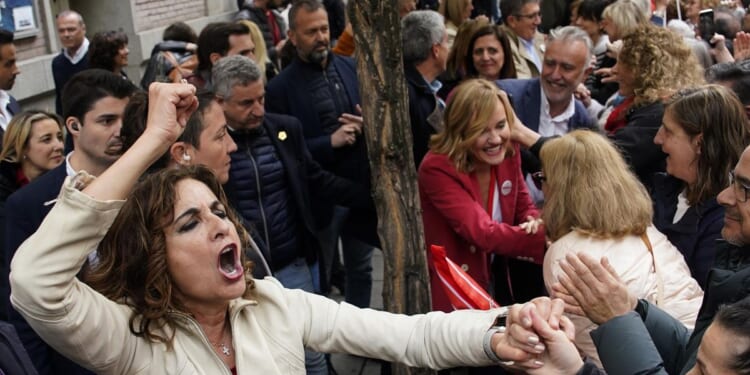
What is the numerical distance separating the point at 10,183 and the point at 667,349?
3.52m

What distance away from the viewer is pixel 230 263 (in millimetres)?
2855

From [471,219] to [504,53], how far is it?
238cm

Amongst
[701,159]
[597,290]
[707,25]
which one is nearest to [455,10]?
[707,25]

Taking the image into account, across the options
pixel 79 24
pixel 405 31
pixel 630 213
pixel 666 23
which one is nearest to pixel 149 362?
pixel 630 213

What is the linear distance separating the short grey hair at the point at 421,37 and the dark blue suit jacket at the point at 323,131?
1.56 feet

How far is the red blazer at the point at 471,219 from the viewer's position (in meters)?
4.55

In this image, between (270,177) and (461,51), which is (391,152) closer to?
(270,177)

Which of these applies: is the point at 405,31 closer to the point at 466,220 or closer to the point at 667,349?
the point at 466,220

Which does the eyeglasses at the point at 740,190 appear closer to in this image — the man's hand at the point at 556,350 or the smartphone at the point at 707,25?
the man's hand at the point at 556,350

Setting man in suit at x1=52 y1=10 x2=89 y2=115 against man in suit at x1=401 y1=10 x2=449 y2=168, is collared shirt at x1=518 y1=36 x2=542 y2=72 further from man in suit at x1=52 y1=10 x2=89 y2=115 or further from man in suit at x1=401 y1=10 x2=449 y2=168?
man in suit at x1=52 y1=10 x2=89 y2=115

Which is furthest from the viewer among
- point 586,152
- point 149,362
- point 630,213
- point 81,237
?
point 586,152

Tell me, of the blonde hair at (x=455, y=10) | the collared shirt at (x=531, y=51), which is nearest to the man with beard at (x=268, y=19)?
the blonde hair at (x=455, y=10)

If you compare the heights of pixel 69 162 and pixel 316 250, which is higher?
pixel 69 162

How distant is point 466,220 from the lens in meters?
4.55
